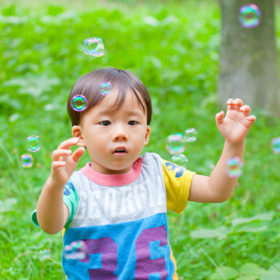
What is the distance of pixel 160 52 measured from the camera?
19.4ft

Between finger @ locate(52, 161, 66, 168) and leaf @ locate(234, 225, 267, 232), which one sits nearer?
finger @ locate(52, 161, 66, 168)

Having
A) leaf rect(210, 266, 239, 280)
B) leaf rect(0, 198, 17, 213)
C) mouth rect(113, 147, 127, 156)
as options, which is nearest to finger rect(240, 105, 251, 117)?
mouth rect(113, 147, 127, 156)

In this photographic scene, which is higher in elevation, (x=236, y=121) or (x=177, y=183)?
(x=236, y=121)

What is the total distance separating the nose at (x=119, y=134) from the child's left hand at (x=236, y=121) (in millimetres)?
339

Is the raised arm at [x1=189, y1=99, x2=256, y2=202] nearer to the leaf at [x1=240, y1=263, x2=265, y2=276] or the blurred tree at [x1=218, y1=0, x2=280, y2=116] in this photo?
the leaf at [x1=240, y1=263, x2=265, y2=276]

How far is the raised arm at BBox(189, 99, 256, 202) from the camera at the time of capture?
5.10ft

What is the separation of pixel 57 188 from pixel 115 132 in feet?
0.93

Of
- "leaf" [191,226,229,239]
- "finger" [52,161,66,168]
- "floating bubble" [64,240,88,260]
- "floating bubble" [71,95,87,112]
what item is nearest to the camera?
"finger" [52,161,66,168]

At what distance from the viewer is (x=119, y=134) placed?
1.48 metres

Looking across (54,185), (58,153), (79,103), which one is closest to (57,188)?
(54,185)

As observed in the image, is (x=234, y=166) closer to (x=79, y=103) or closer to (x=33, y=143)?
(x=79, y=103)

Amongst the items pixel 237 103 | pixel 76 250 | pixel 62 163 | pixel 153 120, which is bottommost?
pixel 153 120

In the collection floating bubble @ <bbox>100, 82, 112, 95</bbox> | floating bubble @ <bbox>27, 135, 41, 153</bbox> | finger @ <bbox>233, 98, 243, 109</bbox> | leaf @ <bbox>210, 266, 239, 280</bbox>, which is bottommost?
leaf @ <bbox>210, 266, 239, 280</bbox>

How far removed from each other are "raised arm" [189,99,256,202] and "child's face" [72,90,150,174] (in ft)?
0.97
